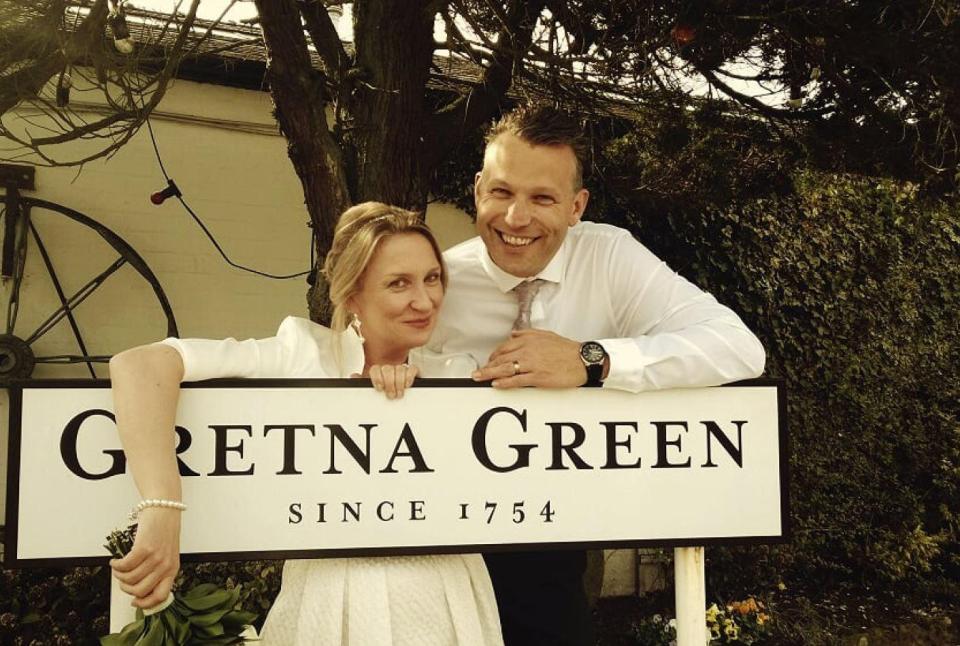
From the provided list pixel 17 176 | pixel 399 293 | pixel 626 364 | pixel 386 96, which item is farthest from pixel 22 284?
pixel 626 364

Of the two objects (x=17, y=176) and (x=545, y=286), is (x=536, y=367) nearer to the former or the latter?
(x=545, y=286)

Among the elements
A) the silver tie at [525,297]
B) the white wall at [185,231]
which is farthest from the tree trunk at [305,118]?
the white wall at [185,231]

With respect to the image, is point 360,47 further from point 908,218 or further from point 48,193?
point 908,218

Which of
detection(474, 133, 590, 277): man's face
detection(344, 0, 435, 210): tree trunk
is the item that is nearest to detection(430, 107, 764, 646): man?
detection(474, 133, 590, 277): man's face

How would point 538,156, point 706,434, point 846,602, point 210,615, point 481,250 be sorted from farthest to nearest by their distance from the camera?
1. point 846,602
2. point 481,250
3. point 538,156
4. point 706,434
5. point 210,615

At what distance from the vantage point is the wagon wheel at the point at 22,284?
16.4 feet

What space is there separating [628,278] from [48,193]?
4296 mm

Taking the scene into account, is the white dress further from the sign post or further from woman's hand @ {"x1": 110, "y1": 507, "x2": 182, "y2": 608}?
woman's hand @ {"x1": 110, "y1": 507, "x2": 182, "y2": 608}

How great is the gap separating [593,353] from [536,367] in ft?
0.42

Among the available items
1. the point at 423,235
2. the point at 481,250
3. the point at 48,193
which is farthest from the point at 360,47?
the point at 48,193

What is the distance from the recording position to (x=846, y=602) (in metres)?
5.54

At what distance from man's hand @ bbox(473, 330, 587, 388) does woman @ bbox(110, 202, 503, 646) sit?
0.18 m

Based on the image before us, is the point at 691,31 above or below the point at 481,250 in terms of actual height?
above

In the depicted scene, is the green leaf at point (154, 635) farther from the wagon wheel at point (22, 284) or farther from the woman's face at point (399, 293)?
the wagon wheel at point (22, 284)
